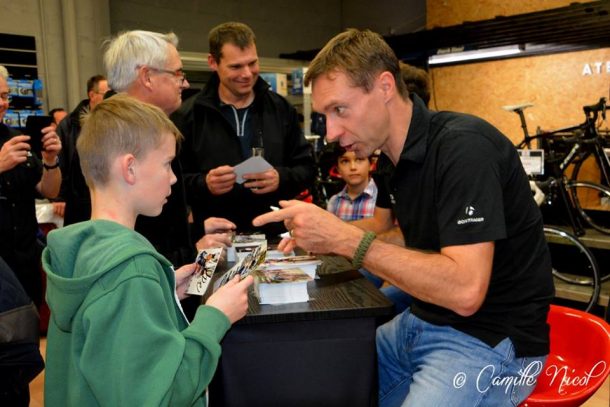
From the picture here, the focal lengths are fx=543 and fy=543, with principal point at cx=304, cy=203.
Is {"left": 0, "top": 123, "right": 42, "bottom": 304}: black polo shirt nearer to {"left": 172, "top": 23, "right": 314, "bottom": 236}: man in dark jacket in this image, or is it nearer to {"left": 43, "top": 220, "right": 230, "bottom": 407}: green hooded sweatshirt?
{"left": 172, "top": 23, "right": 314, "bottom": 236}: man in dark jacket

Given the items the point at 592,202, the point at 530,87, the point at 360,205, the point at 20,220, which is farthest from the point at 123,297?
the point at 530,87

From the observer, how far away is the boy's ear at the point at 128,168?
136 cm

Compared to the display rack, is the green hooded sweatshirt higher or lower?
lower

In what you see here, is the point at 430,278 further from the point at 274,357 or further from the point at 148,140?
the point at 148,140

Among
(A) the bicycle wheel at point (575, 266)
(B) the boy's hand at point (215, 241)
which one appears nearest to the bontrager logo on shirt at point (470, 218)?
(B) the boy's hand at point (215, 241)

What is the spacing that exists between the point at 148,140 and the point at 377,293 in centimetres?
82

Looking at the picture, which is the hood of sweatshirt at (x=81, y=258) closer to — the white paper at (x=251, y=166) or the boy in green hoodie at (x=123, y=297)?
the boy in green hoodie at (x=123, y=297)

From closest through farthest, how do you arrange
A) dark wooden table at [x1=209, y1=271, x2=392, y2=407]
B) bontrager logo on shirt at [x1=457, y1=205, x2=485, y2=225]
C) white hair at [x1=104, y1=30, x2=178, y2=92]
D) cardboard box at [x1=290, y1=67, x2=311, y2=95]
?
bontrager logo on shirt at [x1=457, y1=205, x2=485, y2=225] < dark wooden table at [x1=209, y1=271, x2=392, y2=407] < white hair at [x1=104, y1=30, x2=178, y2=92] < cardboard box at [x1=290, y1=67, x2=311, y2=95]

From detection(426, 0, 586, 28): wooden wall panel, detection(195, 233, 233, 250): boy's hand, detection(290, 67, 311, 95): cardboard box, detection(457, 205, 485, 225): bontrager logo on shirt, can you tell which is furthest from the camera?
detection(290, 67, 311, 95): cardboard box

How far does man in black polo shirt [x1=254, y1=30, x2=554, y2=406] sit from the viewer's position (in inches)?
59.0

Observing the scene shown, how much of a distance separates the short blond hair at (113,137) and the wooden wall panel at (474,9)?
776 centimetres

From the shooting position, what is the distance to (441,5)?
9289mm

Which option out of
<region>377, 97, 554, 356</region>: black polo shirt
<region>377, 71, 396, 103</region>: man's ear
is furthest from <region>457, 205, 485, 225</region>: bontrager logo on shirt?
<region>377, 71, 396, 103</region>: man's ear

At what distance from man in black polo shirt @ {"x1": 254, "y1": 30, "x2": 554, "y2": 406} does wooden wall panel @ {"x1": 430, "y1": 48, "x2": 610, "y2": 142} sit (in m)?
6.75
